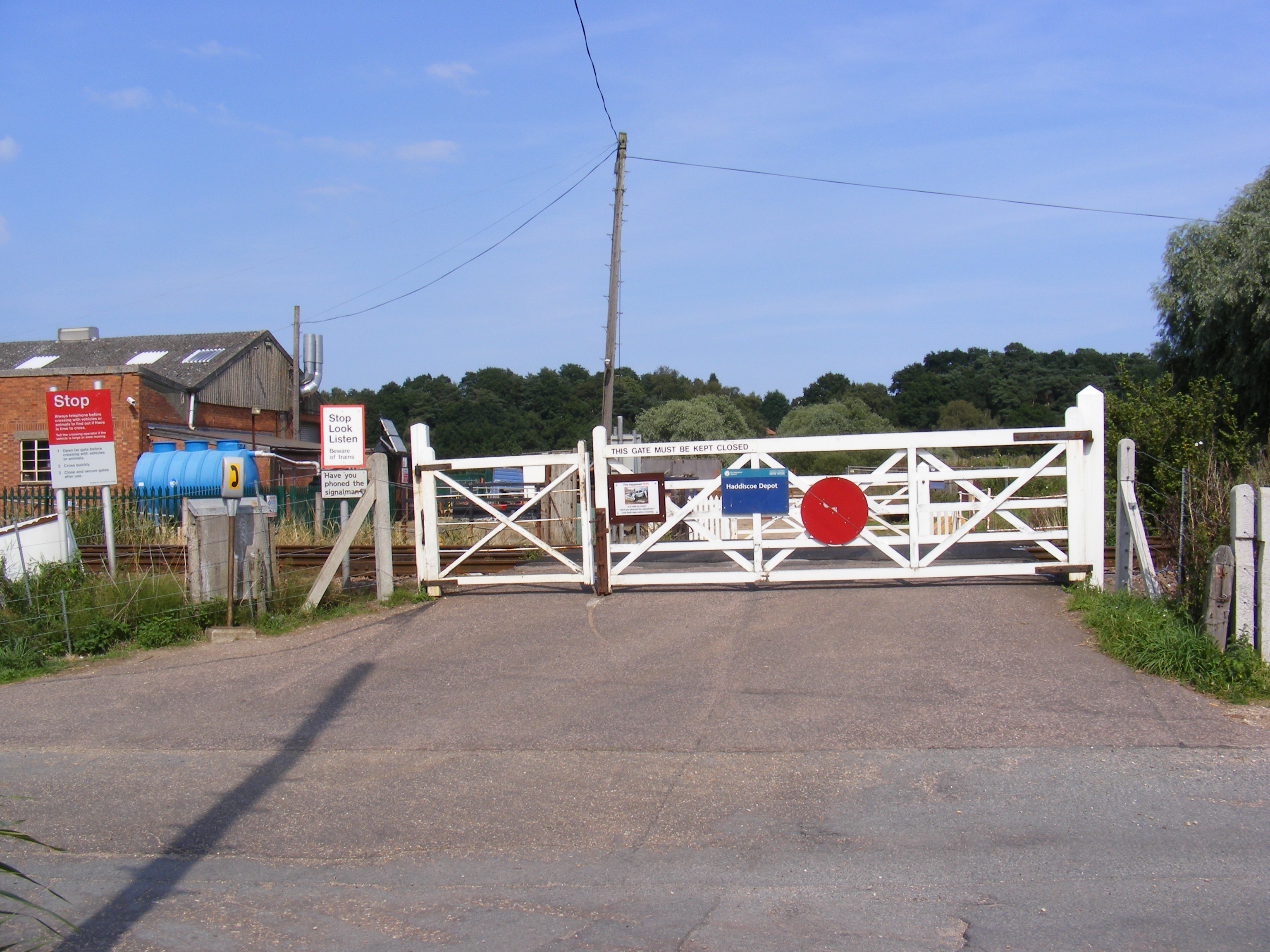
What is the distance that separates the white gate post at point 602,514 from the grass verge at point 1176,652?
516 cm

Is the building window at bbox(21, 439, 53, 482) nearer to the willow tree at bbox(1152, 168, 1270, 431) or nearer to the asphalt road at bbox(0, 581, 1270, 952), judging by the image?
the asphalt road at bbox(0, 581, 1270, 952)

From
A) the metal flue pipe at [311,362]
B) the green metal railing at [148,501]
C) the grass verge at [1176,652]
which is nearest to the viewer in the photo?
the grass verge at [1176,652]

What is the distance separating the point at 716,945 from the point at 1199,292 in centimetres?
2312

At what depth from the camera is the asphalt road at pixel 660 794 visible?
435 cm

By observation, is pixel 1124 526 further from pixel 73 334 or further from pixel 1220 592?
pixel 73 334

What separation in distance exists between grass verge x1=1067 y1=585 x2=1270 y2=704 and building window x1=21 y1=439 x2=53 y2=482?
3145 centimetres

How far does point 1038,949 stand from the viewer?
3932 millimetres

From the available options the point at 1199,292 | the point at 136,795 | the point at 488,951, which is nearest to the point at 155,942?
the point at 488,951

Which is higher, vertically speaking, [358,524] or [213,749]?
[358,524]

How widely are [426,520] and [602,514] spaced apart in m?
2.35

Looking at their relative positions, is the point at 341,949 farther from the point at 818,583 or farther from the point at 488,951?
the point at 818,583

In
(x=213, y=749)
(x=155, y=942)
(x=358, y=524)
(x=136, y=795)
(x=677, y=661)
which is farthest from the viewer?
(x=358, y=524)

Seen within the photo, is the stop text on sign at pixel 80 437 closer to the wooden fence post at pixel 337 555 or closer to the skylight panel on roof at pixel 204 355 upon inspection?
the wooden fence post at pixel 337 555

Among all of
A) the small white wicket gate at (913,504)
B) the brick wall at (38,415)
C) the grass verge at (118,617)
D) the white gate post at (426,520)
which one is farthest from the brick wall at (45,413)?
the small white wicket gate at (913,504)
